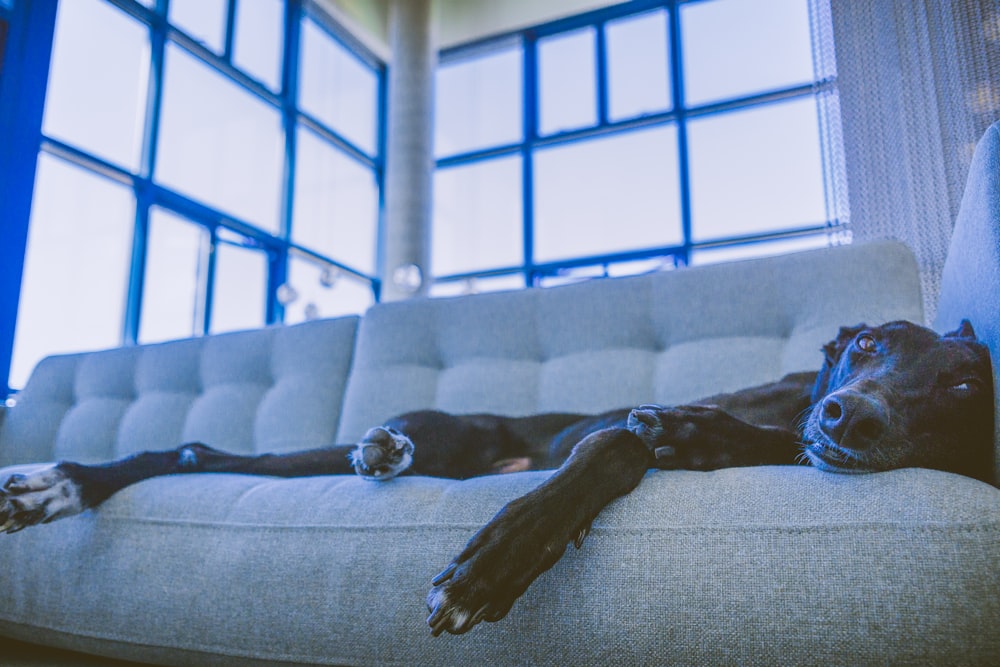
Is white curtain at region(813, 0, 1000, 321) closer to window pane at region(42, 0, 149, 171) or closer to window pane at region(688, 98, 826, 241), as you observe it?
window pane at region(42, 0, 149, 171)

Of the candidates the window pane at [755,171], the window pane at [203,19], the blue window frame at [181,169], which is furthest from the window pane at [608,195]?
the window pane at [203,19]

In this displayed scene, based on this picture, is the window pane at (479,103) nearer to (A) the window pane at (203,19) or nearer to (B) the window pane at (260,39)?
(B) the window pane at (260,39)

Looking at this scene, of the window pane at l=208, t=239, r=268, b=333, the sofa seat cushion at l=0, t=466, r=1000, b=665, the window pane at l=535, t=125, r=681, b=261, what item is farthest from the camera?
the window pane at l=535, t=125, r=681, b=261

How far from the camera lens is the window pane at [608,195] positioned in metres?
7.79

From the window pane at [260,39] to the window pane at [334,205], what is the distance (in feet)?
2.14

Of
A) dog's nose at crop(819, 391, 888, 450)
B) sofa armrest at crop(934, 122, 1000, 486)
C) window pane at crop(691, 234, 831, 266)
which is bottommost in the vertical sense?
dog's nose at crop(819, 391, 888, 450)

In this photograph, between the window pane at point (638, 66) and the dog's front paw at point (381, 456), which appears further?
the window pane at point (638, 66)

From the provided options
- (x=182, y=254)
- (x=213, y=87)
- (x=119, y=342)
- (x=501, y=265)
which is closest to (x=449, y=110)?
(x=501, y=265)

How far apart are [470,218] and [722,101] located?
2.91m

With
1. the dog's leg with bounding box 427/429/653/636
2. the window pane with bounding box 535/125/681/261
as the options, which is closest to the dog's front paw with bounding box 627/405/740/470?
the dog's leg with bounding box 427/429/653/636

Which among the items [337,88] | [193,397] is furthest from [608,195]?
[193,397]

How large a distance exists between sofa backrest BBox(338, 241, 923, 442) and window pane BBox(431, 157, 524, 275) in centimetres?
616

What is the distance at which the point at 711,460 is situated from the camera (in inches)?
49.4

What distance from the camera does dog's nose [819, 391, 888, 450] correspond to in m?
1.08
